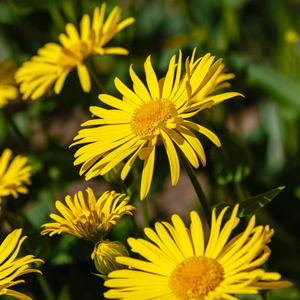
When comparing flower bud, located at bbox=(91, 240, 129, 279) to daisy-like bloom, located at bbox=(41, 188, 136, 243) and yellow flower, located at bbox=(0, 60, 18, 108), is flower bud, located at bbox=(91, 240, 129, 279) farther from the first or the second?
yellow flower, located at bbox=(0, 60, 18, 108)

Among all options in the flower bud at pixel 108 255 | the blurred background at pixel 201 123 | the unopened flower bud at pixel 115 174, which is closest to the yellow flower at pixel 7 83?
the blurred background at pixel 201 123

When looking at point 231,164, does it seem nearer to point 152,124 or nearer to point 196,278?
point 152,124

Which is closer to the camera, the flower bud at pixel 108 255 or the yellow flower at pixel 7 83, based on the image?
the flower bud at pixel 108 255

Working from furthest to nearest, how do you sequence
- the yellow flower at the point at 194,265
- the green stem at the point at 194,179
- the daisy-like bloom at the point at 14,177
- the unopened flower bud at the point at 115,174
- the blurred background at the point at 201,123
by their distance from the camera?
the blurred background at the point at 201,123 → the daisy-like bloom at the point at 14,177 → the unopened flower bud at the point at 115,174 → the green stem at the point at 194,179 → the yellow flower at the point at 194,265

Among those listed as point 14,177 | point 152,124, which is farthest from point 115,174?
point 14,177

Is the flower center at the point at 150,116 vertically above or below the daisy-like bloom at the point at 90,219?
above

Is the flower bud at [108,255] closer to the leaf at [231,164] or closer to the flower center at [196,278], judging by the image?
the flower center at [196,278]
